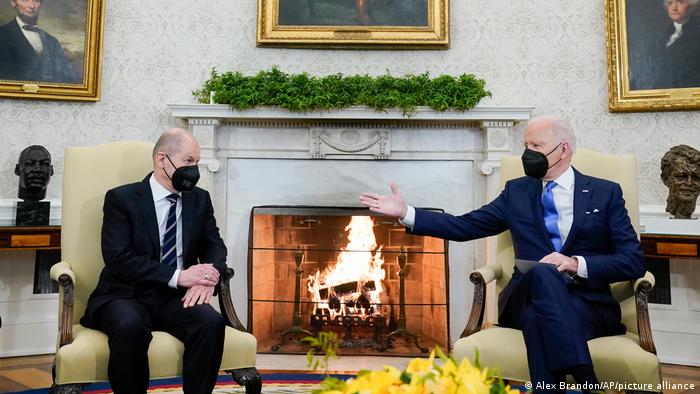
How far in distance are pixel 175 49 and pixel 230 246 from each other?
5.81ft

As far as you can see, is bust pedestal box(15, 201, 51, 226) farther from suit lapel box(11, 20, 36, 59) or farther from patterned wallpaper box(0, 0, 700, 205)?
suit lapel box(11, 20, 36, 59)

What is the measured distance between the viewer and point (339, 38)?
4.55 m

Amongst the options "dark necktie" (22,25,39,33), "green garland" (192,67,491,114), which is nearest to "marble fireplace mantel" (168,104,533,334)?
"green garland" (192,67,491,114)

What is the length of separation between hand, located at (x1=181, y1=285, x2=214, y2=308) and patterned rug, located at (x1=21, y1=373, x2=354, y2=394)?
83 cm

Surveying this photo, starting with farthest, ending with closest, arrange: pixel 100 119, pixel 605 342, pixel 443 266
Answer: pixel 100 119 → pixel 443 266 → pixel 605 342

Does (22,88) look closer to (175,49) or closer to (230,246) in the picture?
(175,49)

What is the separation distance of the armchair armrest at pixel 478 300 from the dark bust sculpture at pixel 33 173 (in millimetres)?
3180

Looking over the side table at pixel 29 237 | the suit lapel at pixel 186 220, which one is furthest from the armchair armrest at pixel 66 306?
the side table at pixel 29 237

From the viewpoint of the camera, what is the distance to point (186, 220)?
106 inches

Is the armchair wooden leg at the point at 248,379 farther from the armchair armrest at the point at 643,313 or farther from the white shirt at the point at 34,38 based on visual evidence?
the white shirt at the point at 34,38

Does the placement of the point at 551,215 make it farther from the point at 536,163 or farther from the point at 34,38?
the point at 34,38

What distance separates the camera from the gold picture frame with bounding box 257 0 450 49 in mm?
4543

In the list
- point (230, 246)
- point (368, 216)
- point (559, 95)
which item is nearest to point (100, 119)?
point (230, 246)

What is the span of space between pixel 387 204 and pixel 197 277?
98 cm
